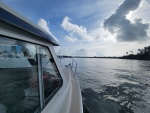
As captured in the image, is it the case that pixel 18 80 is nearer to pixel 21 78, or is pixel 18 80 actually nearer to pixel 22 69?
pixel 21 78

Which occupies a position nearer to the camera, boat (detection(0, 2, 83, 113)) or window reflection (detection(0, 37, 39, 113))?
boat (detection(0, 2, 83, 113))

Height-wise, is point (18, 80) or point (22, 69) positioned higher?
point (22, 69)

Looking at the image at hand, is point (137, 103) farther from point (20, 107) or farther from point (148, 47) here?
point (148, 47)

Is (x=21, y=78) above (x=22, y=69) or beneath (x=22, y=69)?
beneath

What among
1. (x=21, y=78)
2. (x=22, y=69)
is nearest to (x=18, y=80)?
(x=21, y=78)

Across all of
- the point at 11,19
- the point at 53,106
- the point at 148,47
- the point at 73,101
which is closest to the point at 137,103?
the point at 73,101

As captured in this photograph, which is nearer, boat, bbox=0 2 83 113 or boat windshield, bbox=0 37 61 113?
boat, bbox=0 2 83 113

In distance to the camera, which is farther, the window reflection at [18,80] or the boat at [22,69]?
the window reflection at [18,80]

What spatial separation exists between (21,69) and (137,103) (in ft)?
20.3

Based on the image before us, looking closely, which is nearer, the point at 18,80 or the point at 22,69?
the point at 18,80

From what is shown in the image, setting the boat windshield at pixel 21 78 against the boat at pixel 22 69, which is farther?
the boat windshield at pixel 21 78

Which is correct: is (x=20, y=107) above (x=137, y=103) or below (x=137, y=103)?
above

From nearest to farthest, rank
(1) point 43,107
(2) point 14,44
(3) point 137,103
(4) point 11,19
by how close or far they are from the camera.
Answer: (4) point 11,19 < (2) point 14,44 < (1) point 43,107 < (3) point 137,103

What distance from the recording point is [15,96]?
164cm
